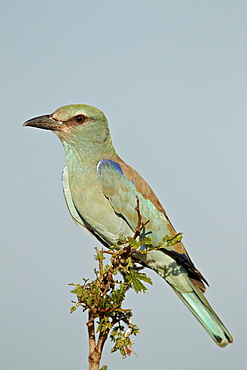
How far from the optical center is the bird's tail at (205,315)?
6430 mm

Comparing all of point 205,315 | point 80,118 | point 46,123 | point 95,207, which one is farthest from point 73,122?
Result: point 205,315

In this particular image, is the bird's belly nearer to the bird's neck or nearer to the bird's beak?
the bird's neck

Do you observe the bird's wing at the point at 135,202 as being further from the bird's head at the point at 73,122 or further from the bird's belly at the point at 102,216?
the bird's head at the point at 73,122

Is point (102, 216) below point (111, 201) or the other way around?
below

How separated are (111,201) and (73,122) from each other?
1.13m

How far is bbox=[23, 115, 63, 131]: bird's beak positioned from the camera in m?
6.67

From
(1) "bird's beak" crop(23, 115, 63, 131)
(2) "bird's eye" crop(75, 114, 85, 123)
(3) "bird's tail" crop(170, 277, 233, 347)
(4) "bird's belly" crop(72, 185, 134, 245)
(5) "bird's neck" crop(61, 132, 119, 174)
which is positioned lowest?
(3) "bird's tail" crop(170, 277, 233, 347)

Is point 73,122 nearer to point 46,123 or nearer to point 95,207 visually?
point 46,123

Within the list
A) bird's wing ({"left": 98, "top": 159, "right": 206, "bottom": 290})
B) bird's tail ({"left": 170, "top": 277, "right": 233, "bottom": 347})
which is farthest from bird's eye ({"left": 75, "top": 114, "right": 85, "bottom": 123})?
bird's tail ({"left": 170, "top": 277, "right": 233, "bottom": 347})

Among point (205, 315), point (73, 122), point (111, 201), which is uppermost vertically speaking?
point (73, 122)

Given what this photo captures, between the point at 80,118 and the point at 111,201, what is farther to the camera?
the point at 80,118

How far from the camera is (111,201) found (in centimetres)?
636

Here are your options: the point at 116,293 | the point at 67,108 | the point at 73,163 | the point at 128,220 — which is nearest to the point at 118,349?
the point at 116,293

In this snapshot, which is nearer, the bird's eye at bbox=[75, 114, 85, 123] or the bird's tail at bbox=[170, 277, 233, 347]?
the bird's tail at bbox=[170, 277, 233, 347]
